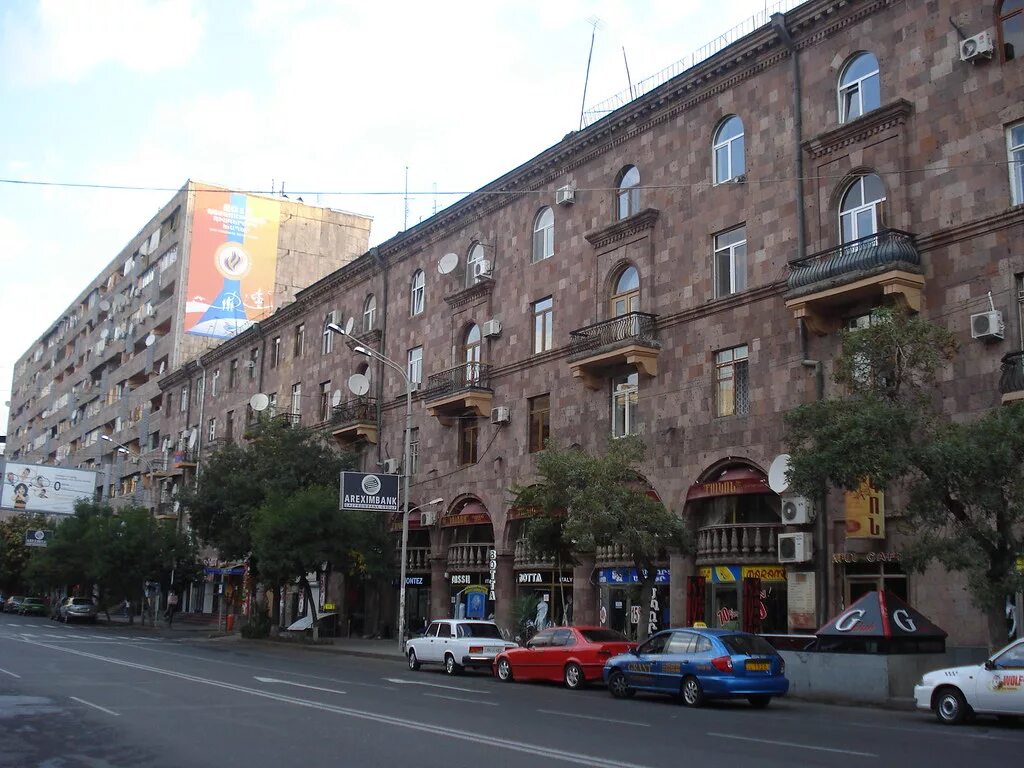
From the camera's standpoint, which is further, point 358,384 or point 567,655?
point 358,384

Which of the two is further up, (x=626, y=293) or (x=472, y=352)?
(x=626, y=293)

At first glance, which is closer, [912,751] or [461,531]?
[912,751]

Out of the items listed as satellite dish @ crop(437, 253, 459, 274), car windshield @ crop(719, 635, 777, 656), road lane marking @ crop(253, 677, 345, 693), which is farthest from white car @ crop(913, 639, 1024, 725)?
satellite dish @ crop(437, 253, 459, 274)

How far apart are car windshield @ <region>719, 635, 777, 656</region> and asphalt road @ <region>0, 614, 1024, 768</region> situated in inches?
37.6

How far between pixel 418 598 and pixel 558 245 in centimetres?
1522

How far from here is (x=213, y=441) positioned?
188 feet

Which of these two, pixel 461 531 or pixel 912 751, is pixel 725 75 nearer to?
pixel 461 531

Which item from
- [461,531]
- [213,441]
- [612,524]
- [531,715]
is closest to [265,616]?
[461,531]

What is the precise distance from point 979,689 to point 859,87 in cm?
1530

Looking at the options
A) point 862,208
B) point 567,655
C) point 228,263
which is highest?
point 228,263

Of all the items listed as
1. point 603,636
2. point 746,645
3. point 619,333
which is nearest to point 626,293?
point 619,333

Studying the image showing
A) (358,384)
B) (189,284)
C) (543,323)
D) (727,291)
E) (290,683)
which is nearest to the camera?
(290,683)

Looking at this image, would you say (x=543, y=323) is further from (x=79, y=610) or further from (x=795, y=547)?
(x=79, y=610)

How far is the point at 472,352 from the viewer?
37281 mm
